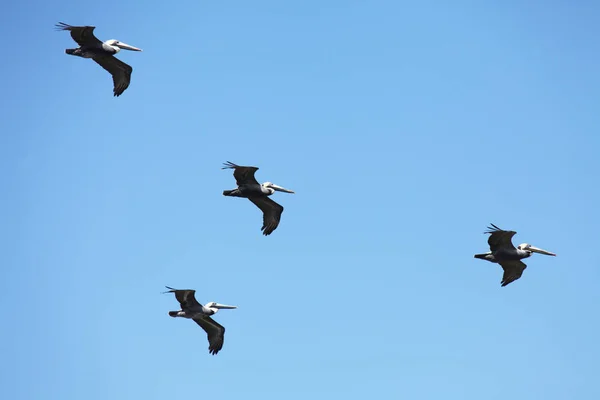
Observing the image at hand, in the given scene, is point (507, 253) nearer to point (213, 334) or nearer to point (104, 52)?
point (213, 334)

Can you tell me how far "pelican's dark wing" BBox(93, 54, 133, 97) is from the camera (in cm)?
5056

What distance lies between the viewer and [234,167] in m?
48.6

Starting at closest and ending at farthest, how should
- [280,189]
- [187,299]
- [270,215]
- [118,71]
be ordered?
[187,299] → [118,71] → [270,215] → [280,189]

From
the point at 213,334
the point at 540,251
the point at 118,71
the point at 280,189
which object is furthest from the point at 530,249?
the point at 118,71

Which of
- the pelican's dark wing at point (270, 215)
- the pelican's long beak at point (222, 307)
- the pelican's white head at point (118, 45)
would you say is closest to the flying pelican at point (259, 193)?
the pelican's dark wing at point (270, 215)

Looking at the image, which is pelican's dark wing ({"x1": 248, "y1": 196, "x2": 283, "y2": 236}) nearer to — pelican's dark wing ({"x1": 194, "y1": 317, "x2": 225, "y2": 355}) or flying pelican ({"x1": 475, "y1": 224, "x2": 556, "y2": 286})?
pelican's dark wing ({"x1": 194, "y1": 317, "x2": 225, "y2": 355})

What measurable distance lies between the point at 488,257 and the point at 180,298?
37.2 feet

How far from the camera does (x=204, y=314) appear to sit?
49.1m

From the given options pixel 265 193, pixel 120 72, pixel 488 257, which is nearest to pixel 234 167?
pixel 265 193

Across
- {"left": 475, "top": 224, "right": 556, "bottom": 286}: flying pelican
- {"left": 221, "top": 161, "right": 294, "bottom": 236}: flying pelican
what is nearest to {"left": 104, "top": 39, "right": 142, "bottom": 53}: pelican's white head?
{"left": 221, "top": 161, "right": 294, "bottom": 236}: flying pelican

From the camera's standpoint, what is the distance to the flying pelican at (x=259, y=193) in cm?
4944

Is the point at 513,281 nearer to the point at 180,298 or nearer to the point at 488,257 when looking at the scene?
the point at 488,257

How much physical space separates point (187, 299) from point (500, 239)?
37.8 ft

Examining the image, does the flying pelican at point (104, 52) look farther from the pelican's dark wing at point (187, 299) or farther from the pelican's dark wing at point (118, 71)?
the pelican's dark wing at point (187, 299)
